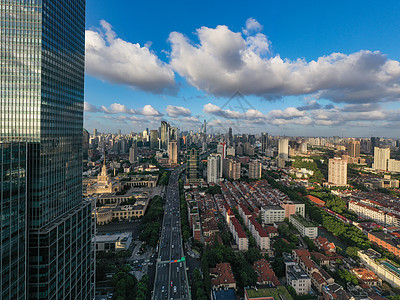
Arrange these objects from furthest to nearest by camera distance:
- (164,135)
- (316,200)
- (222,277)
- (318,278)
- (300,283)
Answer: (164,135) → (316,200) → (318,278) → (222,277) → (300,283)

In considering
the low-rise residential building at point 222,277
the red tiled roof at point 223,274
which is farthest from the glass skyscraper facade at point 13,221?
the red tiled roof at point 223,274

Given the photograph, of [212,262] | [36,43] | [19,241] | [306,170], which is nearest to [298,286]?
[212,262]

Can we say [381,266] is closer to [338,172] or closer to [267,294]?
[267,294]

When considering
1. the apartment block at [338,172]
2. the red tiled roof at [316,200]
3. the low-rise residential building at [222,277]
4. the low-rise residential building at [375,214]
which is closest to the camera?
the low-rise residential building at [222,277]

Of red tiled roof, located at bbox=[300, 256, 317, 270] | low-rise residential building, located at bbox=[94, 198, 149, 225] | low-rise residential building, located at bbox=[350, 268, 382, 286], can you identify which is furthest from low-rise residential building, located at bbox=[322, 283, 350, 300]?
low-rise residential building, located at bbox=[94, 198, 149, 225]

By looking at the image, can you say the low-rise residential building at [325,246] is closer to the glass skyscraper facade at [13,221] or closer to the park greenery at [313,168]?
the glass skyscraper facade at [13,221]

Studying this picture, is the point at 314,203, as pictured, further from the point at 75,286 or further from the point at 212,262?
the point at 75,286

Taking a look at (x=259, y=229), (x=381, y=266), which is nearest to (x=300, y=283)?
(x=259, y=229)
